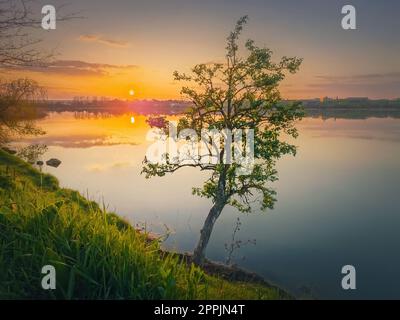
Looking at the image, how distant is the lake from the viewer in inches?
925

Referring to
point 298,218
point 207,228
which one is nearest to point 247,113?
point 207,228

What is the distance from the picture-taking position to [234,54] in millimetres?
17312

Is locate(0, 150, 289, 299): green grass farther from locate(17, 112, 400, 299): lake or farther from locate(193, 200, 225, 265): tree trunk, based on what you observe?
locate(193, 200, 225, 265): tree trunk

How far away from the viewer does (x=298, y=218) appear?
3328 centimetres

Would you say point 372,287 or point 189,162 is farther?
point 372,287

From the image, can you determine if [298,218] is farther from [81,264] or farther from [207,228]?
[81,264]

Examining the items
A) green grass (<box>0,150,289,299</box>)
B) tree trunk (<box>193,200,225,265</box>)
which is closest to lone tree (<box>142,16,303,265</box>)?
tree trunk (<box>193,200,225,265</box>)

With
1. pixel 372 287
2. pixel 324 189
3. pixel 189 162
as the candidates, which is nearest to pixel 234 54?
pixel 189 162

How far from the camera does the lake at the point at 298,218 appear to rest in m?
23.5

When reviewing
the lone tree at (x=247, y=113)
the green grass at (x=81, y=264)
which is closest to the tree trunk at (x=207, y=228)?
the lone tree at (x=247, y=113)

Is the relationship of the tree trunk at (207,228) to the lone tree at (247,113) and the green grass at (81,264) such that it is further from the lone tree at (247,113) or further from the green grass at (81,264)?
the green grass at (81,264)
